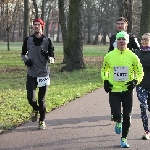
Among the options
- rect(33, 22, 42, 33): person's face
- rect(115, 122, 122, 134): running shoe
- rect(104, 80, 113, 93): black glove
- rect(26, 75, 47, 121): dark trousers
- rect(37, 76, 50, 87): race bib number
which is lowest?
rect(115, 122, 122, 134): running shoe

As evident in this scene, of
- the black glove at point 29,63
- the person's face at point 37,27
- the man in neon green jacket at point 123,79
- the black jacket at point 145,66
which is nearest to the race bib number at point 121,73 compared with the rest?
the man in neon green jacket at point 123,79

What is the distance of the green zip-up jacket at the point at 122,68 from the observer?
22.0 ft

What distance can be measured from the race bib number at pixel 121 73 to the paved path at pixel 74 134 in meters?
1.07

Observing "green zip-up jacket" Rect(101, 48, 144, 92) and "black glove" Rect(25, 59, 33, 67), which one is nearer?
"green zip-up jacket" Rect(101, 48, 144, 92)

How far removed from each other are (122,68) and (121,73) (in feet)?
0.28

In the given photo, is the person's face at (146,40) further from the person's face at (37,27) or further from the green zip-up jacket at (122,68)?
the person's face at (37,27)

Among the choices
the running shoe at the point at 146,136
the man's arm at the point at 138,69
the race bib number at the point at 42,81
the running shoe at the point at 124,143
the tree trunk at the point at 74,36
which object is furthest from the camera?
the tree trunk at the point at 74,36

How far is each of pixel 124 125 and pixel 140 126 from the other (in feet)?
5.14

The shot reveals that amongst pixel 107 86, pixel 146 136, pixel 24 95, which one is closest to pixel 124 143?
pixel 146 136

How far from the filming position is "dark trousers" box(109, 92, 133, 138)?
6.72 metres

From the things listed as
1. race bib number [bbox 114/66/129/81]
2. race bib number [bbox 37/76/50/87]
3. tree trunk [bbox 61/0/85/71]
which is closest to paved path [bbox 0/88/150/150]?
race bib number [bbox 37/76/50/87]

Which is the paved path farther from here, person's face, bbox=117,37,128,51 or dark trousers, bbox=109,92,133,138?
person's face, bbox=117,37,128,51

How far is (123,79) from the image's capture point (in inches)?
265

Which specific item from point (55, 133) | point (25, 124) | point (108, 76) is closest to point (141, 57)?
point (108, 76)
